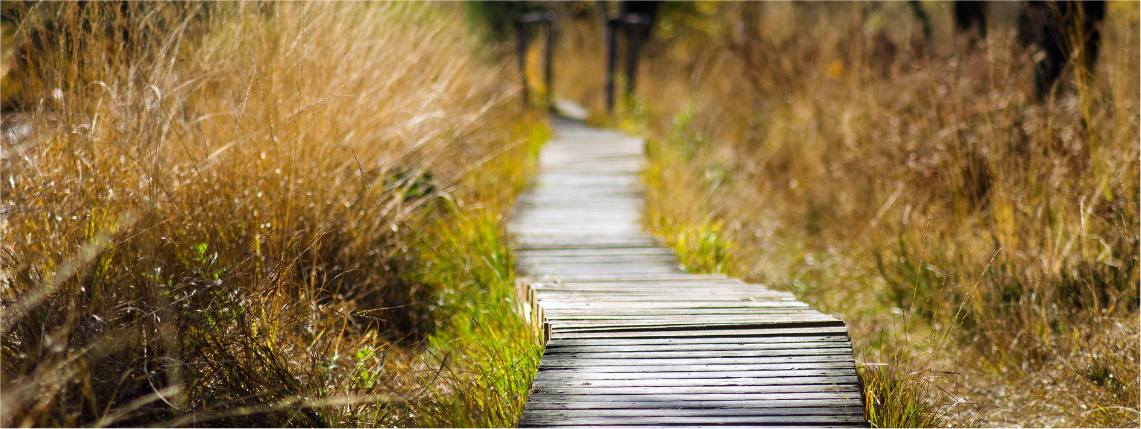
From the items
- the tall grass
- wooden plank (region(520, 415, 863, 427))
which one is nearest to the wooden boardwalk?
wooden plank (region(520, 415, 863, 427))

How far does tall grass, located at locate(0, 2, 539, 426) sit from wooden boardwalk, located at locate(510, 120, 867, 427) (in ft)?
0.59

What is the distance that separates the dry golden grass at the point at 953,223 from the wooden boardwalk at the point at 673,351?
19cm

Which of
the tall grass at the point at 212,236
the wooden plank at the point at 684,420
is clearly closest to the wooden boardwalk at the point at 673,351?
the wooden plank at the point at 684,420

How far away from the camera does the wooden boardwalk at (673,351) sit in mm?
2363

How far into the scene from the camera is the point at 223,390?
235 cm

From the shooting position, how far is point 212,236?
8.48ft

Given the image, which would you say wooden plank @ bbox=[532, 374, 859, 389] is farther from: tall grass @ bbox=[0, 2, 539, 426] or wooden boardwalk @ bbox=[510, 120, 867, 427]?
tall grass @ bbox=[0, 2, 539, 426]

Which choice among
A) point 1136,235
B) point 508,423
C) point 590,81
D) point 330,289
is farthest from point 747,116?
point 590,81

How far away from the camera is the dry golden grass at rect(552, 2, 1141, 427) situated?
9.92 ft

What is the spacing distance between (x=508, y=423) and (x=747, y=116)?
5.95m

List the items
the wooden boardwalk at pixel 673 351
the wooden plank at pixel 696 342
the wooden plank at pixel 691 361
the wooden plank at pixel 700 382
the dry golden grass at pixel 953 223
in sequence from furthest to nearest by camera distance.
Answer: the dry golden grass at pixel 953 223
the wooden plank at pixel 696 342
the wooden plank at pixel 691 361
the wooden plank at pixel 700 382
the wooden boardwalk at pixel 673 351

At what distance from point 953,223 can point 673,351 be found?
2.08m

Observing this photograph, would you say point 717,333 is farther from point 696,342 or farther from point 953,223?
point 953,223

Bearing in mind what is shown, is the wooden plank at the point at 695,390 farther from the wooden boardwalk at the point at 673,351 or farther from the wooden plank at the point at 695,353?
the wooden plank at the point at 695,353
